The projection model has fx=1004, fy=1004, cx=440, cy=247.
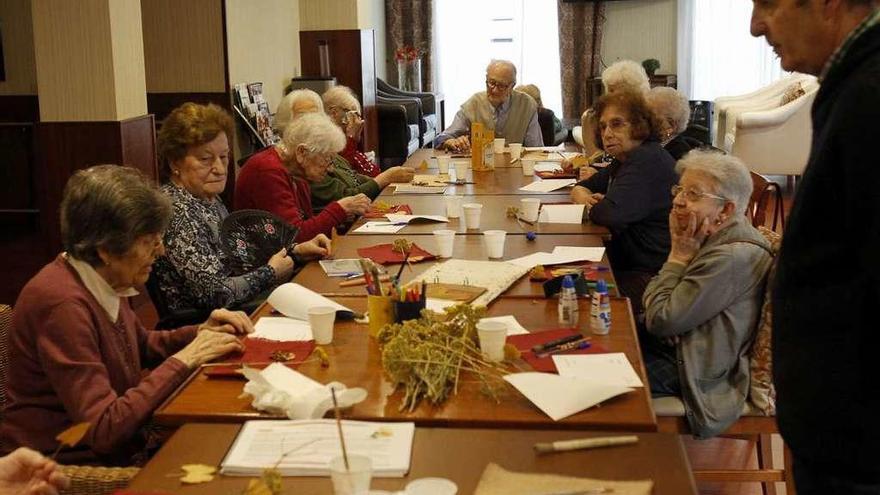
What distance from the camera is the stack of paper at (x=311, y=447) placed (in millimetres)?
1672

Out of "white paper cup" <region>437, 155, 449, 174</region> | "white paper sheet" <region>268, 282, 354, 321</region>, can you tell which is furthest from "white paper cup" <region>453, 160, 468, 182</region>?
"white paper sheet" <region>268, 282, 354, 321</region>

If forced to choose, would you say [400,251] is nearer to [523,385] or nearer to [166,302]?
[166,302]

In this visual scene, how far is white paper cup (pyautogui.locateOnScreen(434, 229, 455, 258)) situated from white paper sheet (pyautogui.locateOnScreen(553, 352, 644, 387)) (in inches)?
43.4

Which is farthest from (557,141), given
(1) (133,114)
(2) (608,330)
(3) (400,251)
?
(2) (608,330)

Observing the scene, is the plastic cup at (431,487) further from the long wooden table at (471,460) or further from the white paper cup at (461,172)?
the white paper cup at (461,172)

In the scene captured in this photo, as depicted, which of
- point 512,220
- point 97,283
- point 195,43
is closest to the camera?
point 97,283

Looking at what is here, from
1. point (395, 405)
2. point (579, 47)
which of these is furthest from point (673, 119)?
point (579, 47)

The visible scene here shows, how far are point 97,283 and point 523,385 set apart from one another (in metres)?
0.98

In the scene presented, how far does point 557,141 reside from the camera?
9102mm

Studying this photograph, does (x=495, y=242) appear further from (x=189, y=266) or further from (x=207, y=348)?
(x=207, y=348)

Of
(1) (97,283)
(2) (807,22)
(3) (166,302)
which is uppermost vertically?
(2) (807,22)

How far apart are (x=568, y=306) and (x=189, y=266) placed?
4.02ft

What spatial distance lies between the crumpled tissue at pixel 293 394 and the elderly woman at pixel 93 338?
0.91 ft

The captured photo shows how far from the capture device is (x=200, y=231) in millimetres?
3164
